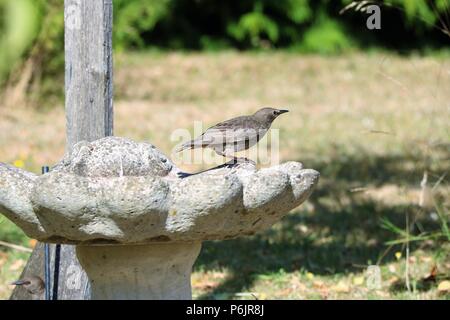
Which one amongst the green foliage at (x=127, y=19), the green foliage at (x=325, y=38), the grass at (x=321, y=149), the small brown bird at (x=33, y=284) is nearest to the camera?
the small brown bird at (x=33, y=284)

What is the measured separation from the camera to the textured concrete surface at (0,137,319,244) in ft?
9.00

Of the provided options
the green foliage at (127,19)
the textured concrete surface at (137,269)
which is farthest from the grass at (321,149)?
the textured concrete surface at (137,269)

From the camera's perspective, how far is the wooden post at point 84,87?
4.15 meters

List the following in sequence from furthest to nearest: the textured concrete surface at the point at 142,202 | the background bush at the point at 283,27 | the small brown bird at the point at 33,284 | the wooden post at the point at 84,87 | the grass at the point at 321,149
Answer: the background bush at the point at 283,27
the grass at the point at 321,149
the wooden post at the point at 84,87
the small brown bird at the point at 33,284
the textured concrete surface at the point at 142,202

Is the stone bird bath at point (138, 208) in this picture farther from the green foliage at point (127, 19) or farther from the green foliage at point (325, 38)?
the green foliage at point (325, 38)

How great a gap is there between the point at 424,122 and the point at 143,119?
3387mm

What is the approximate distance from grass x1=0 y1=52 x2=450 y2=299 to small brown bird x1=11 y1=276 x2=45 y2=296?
84cm

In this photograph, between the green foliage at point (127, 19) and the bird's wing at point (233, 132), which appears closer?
the bird's wing at point (233, 132)

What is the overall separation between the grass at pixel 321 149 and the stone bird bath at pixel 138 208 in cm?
164

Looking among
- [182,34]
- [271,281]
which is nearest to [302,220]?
[271,281]

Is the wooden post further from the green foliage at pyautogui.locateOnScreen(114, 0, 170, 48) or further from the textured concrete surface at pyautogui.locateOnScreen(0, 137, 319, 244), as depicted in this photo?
the green foliage at pyautogui.locateOnScreen(114, 0, 170, 48)

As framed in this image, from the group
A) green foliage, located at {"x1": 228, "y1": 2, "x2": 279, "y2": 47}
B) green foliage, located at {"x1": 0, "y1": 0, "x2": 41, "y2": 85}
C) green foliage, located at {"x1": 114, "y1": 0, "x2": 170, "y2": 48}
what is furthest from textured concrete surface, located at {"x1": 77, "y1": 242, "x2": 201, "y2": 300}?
green foliage, located at {"x1": 228, "y1": 2, "x2": 279, "y2": 47}

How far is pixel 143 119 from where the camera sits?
10320 mm

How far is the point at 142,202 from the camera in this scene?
272cm
